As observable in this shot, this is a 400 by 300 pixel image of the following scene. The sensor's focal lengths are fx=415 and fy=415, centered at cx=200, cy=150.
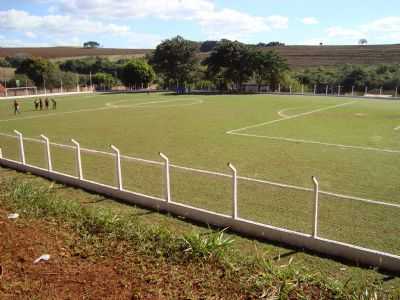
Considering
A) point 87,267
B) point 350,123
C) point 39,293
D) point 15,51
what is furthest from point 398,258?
point 15,51

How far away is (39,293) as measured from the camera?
5.75 metres

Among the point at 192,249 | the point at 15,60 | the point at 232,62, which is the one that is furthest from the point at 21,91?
the point at 192,249

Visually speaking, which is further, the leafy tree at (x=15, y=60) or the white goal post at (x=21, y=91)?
the leafy tree at (x=15, y=60)

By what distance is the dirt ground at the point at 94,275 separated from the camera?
579cm

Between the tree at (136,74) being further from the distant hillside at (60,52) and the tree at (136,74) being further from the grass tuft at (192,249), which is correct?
the grass tuft at (192,249)

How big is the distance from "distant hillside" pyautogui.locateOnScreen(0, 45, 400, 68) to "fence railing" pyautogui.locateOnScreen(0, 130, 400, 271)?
94.4m

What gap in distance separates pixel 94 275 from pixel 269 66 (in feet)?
192

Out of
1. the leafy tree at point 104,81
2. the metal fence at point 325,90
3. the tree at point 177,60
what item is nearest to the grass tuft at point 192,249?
the metal fence at point 325,90

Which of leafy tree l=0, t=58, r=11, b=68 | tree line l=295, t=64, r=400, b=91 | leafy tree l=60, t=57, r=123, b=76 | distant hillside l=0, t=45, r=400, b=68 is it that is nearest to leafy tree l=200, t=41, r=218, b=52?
distant hillside l=0, t=45, r=400, b=68

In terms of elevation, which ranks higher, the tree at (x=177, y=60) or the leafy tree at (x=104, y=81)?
the tree at (x=177, y=60)

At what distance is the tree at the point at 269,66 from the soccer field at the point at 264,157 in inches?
1166

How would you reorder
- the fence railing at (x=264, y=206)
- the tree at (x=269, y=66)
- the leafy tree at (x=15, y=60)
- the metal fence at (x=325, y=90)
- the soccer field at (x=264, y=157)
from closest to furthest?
1. the fence railing at (x=264, y=206)
2. the soccer field at (x=264, y=157)
3. the metal fence at (x=325, y=90)
4. the tree at (x=269, y=66)
5. the leafy tree at (x=15, y=60)

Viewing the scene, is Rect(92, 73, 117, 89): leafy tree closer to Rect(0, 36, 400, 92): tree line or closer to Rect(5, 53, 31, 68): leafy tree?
Rect(0, 36, 400, 92): tree line

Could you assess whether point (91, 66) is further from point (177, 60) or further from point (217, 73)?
point (217, 73)
